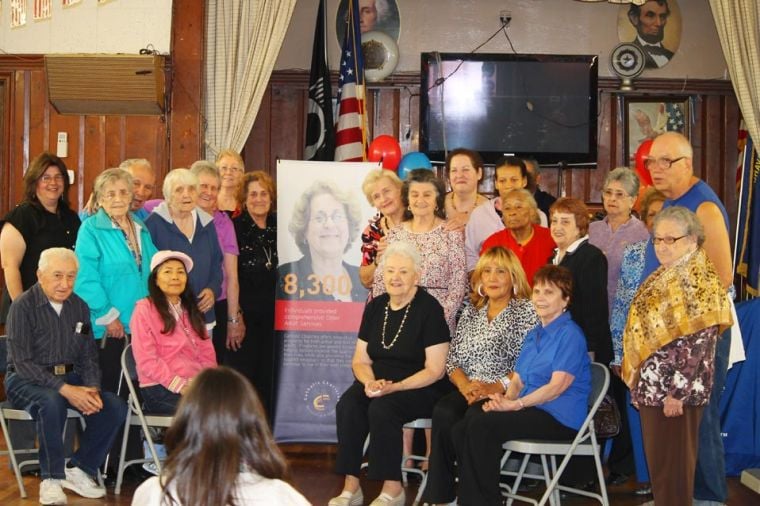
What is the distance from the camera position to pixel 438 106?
8.48 metres

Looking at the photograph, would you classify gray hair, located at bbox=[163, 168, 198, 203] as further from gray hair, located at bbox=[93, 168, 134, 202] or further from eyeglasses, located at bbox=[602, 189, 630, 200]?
eyeglasses, located at bbox=[602, 189, 630, 200]

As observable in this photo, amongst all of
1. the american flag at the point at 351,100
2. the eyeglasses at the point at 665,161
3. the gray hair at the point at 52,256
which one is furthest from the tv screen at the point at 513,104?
the gray hair at the point at 52,256

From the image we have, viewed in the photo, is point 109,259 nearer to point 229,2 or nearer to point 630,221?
point 630,221

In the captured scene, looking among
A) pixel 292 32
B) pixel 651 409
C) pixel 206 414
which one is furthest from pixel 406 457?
pixel 292 32

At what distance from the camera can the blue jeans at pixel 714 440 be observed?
14.6 feet

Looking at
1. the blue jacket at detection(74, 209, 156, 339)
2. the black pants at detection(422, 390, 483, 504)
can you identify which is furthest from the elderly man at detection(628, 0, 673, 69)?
the blue jacket at detection(74, 209, 156, 339)

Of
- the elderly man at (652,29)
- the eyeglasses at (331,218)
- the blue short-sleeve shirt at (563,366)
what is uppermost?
the elderly man at (652,29)

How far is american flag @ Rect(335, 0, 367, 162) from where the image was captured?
7.81 m

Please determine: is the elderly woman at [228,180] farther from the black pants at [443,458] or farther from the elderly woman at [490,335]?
the black pants at [443,458]

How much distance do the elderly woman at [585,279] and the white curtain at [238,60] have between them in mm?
3528

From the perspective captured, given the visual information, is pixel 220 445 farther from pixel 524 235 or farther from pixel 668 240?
pixel 524 235

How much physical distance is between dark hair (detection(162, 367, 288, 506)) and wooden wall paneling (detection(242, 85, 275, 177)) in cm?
679

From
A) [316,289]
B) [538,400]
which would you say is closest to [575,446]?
[538,400]

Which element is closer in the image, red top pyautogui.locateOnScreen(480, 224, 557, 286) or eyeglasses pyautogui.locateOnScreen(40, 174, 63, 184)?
red top pyautogui.locateOnScreen(480, 224, 557, 286)
